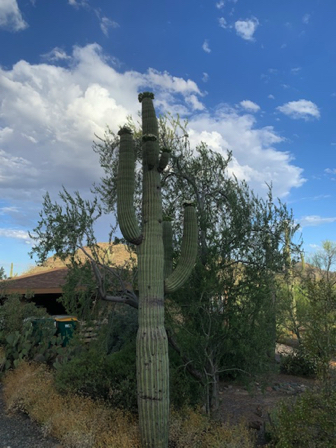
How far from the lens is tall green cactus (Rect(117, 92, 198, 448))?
558cm

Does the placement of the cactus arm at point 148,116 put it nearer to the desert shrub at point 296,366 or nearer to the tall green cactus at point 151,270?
the tall green cactus at point 151,270

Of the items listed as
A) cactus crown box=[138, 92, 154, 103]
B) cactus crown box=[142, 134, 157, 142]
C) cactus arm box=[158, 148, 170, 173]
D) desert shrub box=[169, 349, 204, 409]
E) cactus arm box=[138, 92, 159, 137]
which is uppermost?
cactus crown box=[138, 92, 154, 103]

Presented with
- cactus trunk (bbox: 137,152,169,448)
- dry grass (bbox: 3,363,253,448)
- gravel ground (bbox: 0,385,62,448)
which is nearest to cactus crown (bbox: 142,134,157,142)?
cactus trunk (bbox: 137,152,169,448)

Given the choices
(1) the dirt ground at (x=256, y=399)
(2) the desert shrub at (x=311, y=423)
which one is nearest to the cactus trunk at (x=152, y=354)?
(2) the desert shrub at (x=311, y=423)

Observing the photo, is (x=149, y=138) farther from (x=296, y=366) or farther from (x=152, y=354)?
(x=296, y=366)

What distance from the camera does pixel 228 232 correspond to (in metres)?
7.45

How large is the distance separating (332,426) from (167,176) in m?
6.19

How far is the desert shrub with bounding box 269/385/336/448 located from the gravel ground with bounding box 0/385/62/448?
12.1 ft

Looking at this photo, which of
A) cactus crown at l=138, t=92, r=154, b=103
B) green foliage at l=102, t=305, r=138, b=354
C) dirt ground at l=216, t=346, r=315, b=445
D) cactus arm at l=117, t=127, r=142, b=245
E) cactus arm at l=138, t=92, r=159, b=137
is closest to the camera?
cactus arm at l=117, t=127, r=142, b=245

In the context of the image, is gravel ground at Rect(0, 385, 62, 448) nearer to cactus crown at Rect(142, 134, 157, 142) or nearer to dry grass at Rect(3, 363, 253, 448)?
dry grass at Rect(3, 363, 253, 448)

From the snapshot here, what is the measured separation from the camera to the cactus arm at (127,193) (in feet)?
19.5

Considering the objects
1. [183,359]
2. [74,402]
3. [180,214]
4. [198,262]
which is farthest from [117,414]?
[180,214]

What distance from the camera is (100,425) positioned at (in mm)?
6238

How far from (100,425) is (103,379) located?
1261mm
